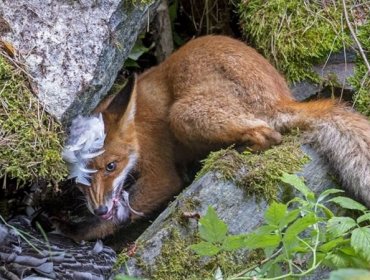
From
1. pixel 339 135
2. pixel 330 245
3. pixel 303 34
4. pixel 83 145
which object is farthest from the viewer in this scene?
pixel 303 34

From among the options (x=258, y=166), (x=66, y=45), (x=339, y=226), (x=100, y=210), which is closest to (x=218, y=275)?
(x=339, y=226)

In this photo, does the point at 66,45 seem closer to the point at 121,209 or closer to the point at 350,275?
the point at 121,209

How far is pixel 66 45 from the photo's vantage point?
4.55 m

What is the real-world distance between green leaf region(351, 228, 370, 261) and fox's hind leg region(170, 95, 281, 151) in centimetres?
163

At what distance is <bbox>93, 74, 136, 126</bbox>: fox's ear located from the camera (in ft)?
16.5

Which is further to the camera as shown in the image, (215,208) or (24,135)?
(215,208)

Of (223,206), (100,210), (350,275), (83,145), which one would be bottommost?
(100,210)

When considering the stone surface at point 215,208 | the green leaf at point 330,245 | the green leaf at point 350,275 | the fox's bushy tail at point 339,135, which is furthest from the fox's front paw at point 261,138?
the green leaf at point 350,275

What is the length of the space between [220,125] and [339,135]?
2.50 ft

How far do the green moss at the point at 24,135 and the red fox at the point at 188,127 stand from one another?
27cm

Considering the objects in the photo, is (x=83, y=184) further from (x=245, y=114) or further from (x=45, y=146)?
(x=245, y=114)

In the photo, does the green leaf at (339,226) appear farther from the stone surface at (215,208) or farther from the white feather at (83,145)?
the white feather at (83,145)

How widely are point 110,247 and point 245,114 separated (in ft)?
4.08

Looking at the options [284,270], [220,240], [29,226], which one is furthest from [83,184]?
[220,240]
